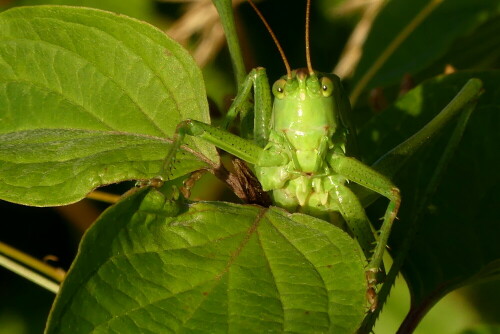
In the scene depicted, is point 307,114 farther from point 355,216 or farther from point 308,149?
point 355,216

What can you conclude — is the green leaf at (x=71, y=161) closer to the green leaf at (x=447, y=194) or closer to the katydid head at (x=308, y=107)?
the katydid head at (x=308, y=107)

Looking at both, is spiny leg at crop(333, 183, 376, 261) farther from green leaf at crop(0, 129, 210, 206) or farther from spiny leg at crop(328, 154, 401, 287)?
green leaf at crop(0, 129, 210, 206)

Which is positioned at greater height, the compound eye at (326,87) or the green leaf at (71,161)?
the compound eye at (326,87)

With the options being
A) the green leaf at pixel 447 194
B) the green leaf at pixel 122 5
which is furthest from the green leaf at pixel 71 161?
the green leaf at pixel 122 5

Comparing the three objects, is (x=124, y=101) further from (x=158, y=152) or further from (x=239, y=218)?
(x=239, y=218)

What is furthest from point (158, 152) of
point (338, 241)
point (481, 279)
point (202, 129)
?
point (481, 279)

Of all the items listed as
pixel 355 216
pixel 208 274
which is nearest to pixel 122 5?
pixel 355 216
